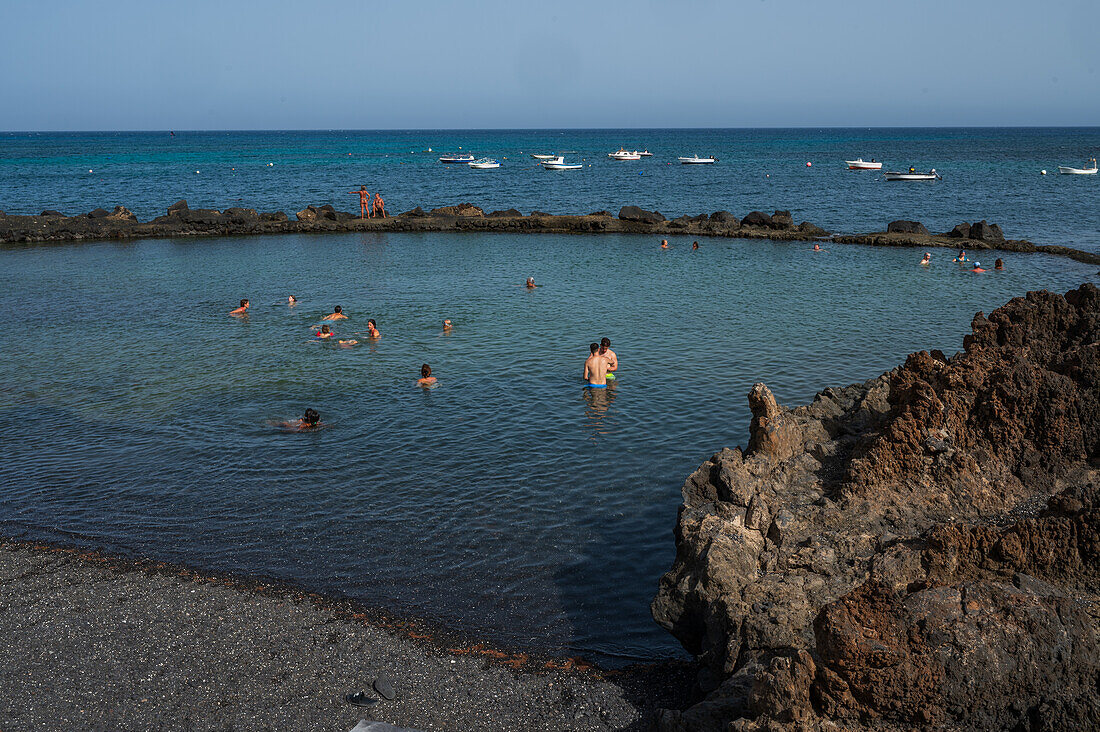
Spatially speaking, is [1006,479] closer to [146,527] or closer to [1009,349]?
[1009,349]

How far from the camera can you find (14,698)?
9.20 metres

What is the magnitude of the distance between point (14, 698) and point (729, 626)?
827cm

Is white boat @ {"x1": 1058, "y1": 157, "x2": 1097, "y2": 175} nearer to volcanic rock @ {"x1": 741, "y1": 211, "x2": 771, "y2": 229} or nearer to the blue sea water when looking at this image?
the blue sea water

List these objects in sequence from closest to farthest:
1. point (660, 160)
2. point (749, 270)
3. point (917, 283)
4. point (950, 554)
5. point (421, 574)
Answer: point (950, 554) < point (421, 574) < point (917, 283) < point (749, 270) < point (660, 160)

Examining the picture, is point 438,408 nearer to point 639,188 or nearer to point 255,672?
point 255,672

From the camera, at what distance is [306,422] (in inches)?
712

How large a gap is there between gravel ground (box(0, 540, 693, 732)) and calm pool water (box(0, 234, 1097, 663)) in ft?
2.71

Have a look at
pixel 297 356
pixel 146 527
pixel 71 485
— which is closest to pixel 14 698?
pixel 146 527

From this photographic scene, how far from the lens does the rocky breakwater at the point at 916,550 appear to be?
611 centimetres

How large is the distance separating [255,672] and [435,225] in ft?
146

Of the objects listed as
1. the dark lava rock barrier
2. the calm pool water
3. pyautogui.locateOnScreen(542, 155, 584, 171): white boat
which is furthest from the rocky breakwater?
pyautogui.locateOnScreen(542, 155, 584, 171): white boat

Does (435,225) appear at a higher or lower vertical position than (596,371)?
higher

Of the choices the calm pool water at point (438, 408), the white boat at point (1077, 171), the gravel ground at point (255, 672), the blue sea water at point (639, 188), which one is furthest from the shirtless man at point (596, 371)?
the white boat at point (1077, 171)

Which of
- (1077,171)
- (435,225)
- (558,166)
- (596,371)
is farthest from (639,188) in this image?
(596,371)
